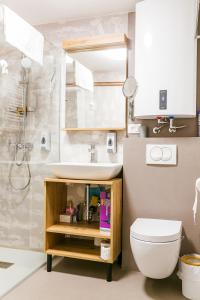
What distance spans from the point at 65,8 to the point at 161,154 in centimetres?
160

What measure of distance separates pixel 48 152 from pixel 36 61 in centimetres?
85

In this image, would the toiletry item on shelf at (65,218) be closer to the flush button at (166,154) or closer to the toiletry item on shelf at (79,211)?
the toiletry item on shelf at (79,211)

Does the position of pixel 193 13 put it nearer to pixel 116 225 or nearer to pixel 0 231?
pixel 116 225

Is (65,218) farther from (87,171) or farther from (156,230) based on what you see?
(156,230)

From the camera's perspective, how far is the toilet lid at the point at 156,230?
181cm

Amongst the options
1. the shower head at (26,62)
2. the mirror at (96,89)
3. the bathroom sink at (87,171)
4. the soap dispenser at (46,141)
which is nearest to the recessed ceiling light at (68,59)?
the mirror at (96,89)

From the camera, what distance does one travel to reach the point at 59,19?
112 inches

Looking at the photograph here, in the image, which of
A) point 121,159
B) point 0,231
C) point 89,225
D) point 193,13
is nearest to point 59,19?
point 193,13

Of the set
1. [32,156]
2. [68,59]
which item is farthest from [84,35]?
[32,156]

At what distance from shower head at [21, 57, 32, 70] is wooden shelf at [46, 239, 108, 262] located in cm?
167

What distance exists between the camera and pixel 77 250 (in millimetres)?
2410

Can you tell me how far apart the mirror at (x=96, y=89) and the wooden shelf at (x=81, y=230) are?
2.95 ft

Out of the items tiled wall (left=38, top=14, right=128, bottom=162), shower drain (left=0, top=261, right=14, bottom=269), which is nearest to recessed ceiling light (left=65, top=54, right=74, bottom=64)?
tiled wall (left=38, top=14, right=128, bottom=162)

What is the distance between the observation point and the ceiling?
2.53 meters
